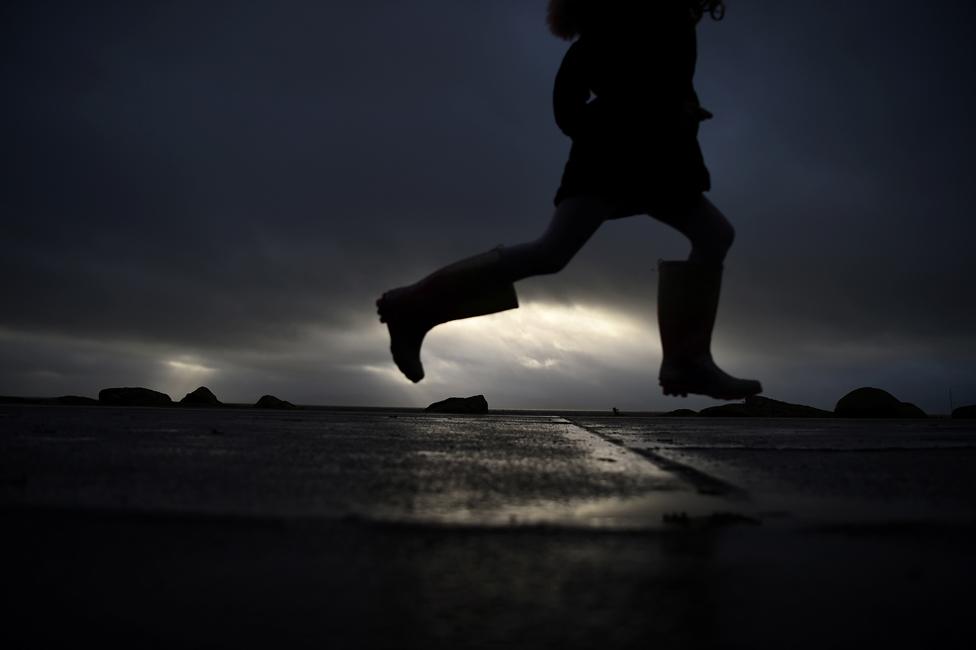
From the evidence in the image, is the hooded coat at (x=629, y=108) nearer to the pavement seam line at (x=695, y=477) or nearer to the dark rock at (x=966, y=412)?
the pavement seam line at (x=695, y=477)

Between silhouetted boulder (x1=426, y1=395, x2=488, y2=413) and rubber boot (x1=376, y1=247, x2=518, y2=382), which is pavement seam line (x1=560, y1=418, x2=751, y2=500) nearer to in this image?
rubber boot (x1=376, y1=247, x2=518, y2=382)

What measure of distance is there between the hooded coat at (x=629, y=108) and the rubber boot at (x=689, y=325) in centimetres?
39

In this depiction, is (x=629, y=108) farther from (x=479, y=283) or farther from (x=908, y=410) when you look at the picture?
(x=908, y=410)

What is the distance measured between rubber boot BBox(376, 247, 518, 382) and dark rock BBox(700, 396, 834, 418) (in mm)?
12407

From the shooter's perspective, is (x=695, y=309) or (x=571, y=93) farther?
(x=695, y=309)

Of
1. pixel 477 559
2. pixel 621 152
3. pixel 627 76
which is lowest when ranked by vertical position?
pixel 477 559

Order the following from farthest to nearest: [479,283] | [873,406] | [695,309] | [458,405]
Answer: [873,406]
[458,405]
[695,309]
[479,283]

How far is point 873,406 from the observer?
16.5m

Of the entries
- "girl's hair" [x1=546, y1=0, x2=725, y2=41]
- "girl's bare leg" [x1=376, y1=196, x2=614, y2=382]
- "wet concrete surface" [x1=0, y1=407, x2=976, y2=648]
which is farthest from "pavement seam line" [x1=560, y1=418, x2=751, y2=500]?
"girl's hair" [x1=546, y1=0, x2=725, y2=41]

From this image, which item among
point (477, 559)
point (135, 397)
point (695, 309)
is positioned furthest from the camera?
point (135, 397)

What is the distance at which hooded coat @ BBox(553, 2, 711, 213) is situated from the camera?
295cm

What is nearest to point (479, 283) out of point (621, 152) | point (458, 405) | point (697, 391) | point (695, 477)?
point (621, 152)

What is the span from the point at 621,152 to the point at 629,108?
0.19 meters

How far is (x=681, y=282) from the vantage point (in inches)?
128
